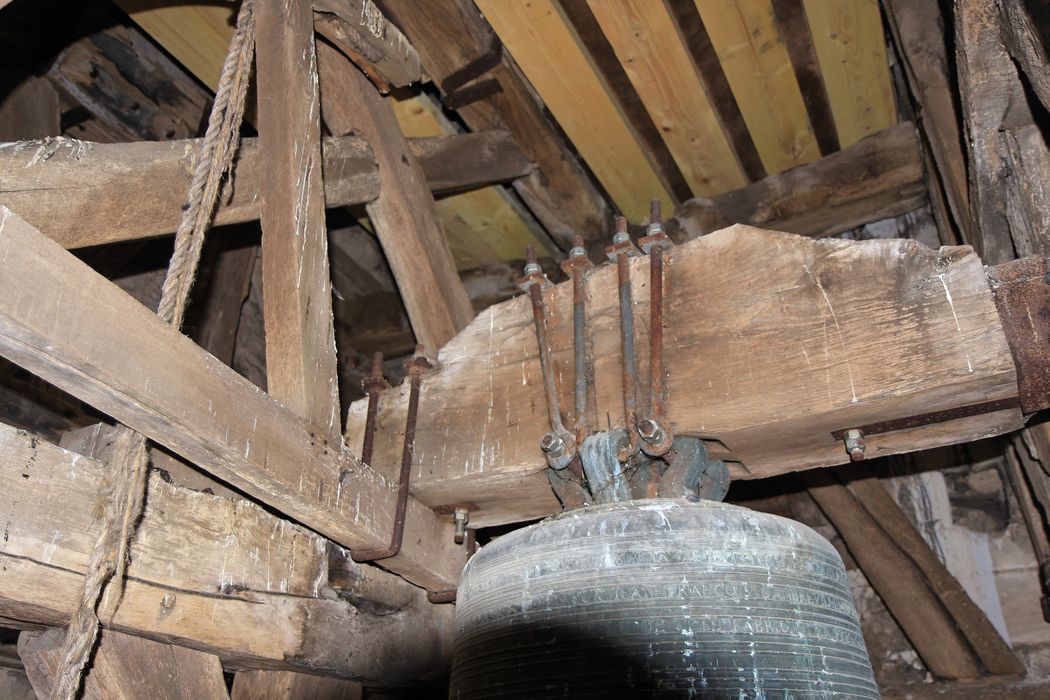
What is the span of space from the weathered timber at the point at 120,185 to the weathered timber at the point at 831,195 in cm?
124

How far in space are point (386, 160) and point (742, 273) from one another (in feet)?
3.06

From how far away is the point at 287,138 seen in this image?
1508 millimetres

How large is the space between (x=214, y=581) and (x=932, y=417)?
1075mm

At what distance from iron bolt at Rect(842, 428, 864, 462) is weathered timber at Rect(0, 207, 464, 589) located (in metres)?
0.74

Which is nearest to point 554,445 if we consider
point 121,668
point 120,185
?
point 121,668


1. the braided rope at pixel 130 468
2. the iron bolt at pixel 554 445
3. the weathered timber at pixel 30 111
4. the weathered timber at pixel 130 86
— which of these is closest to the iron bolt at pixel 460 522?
the iron bolt at pixel 554 445

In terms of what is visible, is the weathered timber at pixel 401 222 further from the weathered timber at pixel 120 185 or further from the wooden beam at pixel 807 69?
the wooden beam at pixel 807 69

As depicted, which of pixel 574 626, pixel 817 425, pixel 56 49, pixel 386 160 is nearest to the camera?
pixel 574 626

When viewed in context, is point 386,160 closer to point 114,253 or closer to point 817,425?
point 114,253

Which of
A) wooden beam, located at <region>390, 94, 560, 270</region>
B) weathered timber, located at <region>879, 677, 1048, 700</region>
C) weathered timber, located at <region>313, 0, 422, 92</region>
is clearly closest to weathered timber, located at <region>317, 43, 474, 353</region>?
weathered timber, located at <region>313, 0, 422, 92</region>

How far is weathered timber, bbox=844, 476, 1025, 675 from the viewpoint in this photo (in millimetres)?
2336

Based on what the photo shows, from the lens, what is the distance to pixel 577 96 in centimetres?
226

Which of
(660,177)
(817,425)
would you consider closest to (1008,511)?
(660,177)

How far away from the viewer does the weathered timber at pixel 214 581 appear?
1054 millimetres
